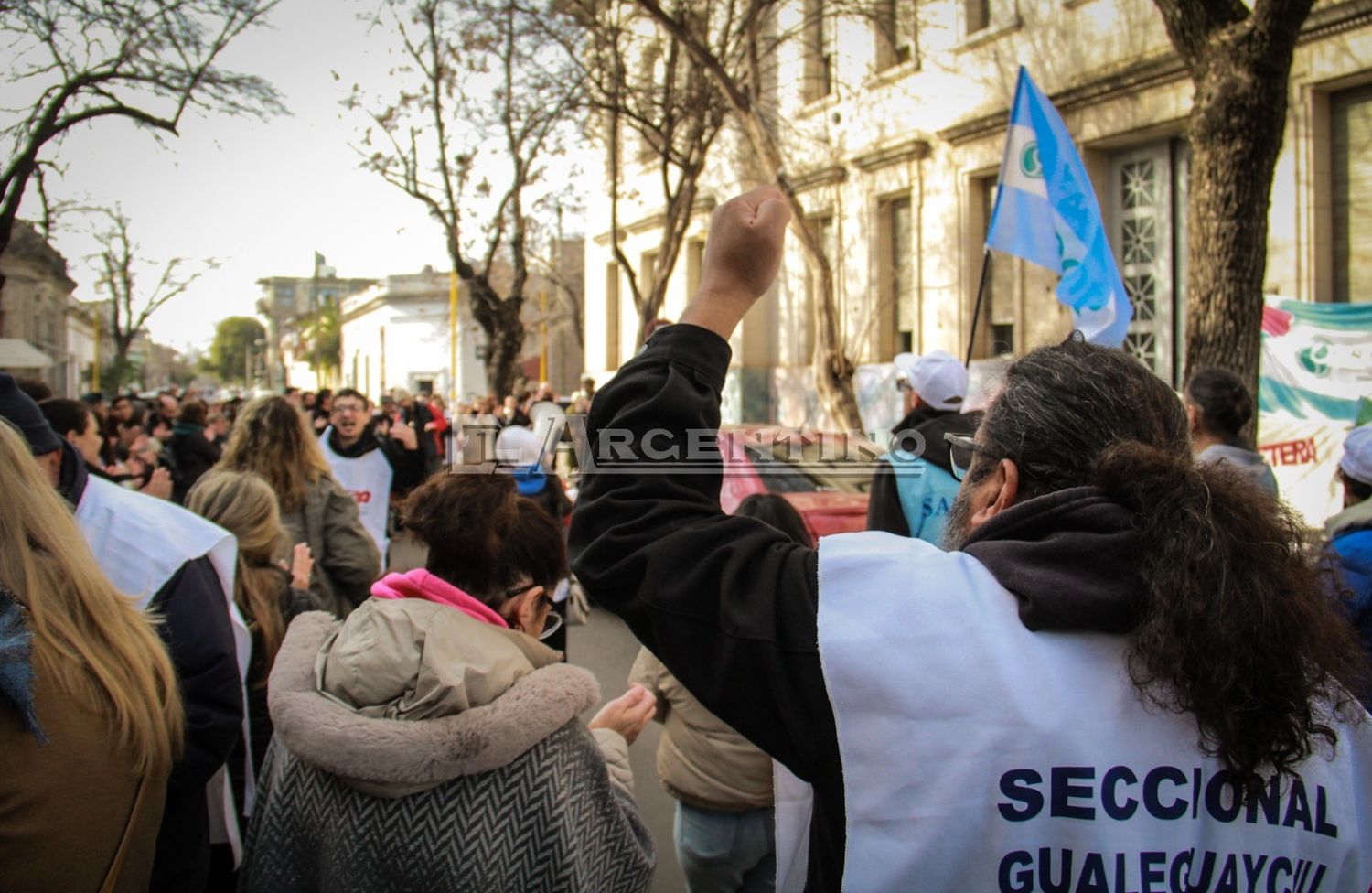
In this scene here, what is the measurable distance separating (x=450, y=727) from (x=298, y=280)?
463 ft

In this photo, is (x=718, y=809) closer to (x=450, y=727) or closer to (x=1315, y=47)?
(x=450, y=727)

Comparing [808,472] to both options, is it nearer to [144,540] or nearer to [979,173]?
[144,540]

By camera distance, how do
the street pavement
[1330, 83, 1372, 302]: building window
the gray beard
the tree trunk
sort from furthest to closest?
the tree trunk → [1330, 83, 1372, 302]: building window → the street pavement → the gray beard

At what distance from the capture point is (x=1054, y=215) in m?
5.88

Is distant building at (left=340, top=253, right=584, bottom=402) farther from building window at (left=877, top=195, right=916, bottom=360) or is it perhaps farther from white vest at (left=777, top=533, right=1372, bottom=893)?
white vest at (left=777, top=533, right=1372, bottom=893)

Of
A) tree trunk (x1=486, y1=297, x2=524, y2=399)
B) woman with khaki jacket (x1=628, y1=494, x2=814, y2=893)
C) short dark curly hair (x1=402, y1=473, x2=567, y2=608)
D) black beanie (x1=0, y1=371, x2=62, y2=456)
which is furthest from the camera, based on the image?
tree trunk (x1=486, y1=297, x2=524, y2=399)

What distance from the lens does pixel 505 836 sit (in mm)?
1973

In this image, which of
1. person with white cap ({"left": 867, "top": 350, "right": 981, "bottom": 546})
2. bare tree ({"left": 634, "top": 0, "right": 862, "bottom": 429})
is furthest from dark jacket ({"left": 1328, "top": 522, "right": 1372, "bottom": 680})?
bare tree ({"left": 634, "top": 0, "right": 862, "bottom": 429})

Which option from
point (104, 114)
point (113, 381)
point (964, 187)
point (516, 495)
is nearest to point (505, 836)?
point (516, 495)

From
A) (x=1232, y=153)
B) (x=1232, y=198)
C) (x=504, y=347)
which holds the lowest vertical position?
(x=1232, y=198)

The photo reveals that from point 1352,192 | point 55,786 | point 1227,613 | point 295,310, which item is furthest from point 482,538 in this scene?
point 295,310

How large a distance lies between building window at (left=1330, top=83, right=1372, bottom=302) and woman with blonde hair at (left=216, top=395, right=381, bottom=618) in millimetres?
10847

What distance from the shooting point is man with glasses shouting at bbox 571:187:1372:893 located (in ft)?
4.03

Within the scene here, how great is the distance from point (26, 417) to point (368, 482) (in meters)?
4.17
